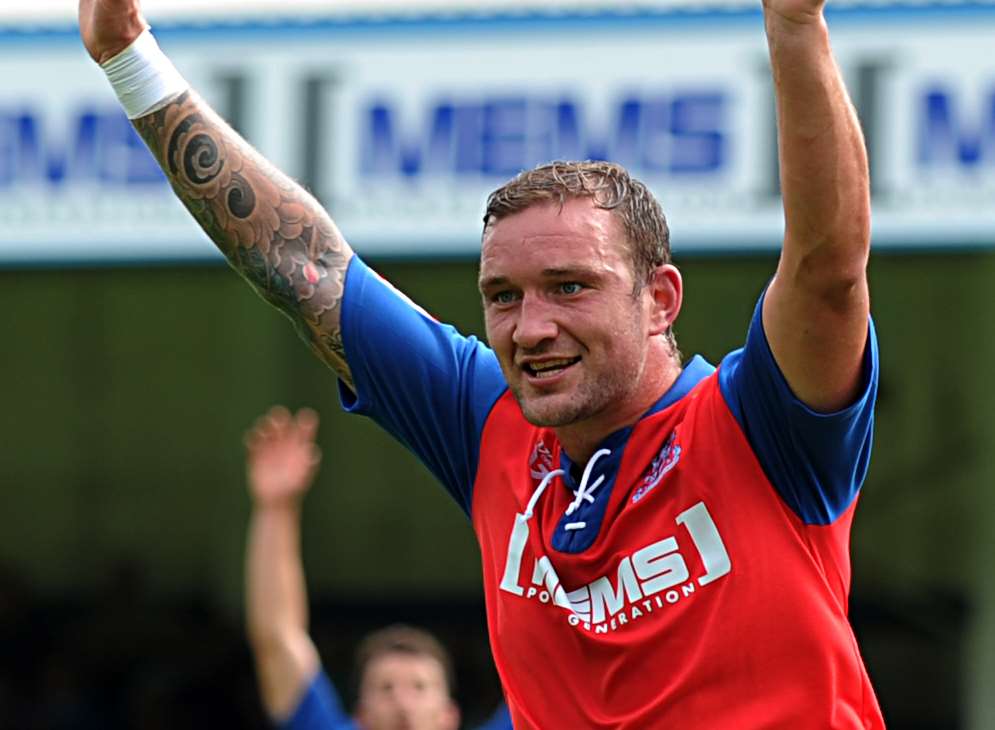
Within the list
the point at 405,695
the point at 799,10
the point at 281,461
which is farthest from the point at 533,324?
the point at 281,461

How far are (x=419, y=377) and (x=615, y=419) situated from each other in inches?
15.2

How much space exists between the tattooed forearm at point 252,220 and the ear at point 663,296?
1.86 ft

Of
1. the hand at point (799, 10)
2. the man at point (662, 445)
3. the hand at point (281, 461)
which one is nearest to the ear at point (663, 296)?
the man at point (662, 445)

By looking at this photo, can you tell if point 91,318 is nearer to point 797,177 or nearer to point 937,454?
point 937,454

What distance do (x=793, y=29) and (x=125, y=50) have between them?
3.94 ft

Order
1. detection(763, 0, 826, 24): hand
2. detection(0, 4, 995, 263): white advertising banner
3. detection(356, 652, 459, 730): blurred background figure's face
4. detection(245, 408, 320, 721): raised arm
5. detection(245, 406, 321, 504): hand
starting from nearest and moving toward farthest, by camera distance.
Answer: detection(763, 0, 826, 24): hand → detection(356, 652, 459, 730): blurred background figure's face → detection(245, 408, 320, 721): raised arm → detection(245, 406, 321, 504): hand → detection(0, 4, 995, 263): white advertising banner

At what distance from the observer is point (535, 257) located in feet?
9.03

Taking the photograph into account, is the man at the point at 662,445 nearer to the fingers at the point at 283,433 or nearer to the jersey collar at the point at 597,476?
the jersey collar at the point at 597,476

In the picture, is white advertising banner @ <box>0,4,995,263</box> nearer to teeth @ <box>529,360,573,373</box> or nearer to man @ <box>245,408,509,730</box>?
man @ <box>245,408,509,730</box>

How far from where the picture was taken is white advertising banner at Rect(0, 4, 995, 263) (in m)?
7.24

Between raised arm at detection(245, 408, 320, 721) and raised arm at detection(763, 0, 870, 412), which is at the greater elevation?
raised arm at detection(763, 0, 870, 412)

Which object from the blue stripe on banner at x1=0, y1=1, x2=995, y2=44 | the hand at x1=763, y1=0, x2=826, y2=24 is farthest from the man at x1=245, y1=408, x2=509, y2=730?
the hand at x1=763, y1=0, x2=826, y2=24

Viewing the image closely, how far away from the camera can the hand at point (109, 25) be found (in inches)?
120

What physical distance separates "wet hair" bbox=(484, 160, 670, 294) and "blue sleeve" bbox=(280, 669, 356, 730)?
287 cm
